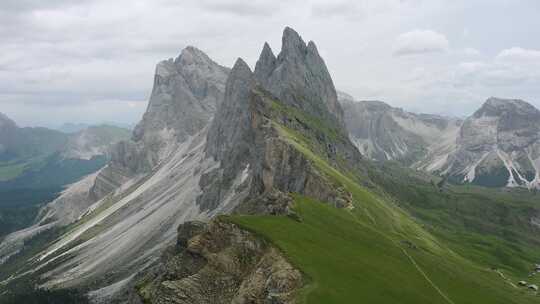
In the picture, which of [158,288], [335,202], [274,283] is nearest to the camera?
[274,283]

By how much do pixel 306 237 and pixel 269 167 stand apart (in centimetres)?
7435

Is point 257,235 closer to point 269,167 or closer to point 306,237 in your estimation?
point 306,237

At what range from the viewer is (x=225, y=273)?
263 feet

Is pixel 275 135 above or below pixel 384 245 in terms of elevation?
above

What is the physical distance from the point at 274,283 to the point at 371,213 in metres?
85.1

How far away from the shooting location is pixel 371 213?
15425cm

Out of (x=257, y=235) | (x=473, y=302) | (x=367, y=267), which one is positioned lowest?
(x=473, y=302)

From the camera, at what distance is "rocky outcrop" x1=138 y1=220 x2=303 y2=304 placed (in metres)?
74.6

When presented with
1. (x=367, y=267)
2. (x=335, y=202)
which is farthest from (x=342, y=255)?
(x=335, y=202)

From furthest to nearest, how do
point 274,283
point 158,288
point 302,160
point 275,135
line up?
point 275,135
point 302,160
point 158,288
point 274,283

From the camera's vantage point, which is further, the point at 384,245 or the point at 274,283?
Answer: the point at 384,245

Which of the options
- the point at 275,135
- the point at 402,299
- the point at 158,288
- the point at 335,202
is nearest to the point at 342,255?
the point at 402,299

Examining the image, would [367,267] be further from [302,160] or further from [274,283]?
[302,160]

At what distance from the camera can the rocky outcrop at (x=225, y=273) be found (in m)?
74.6
